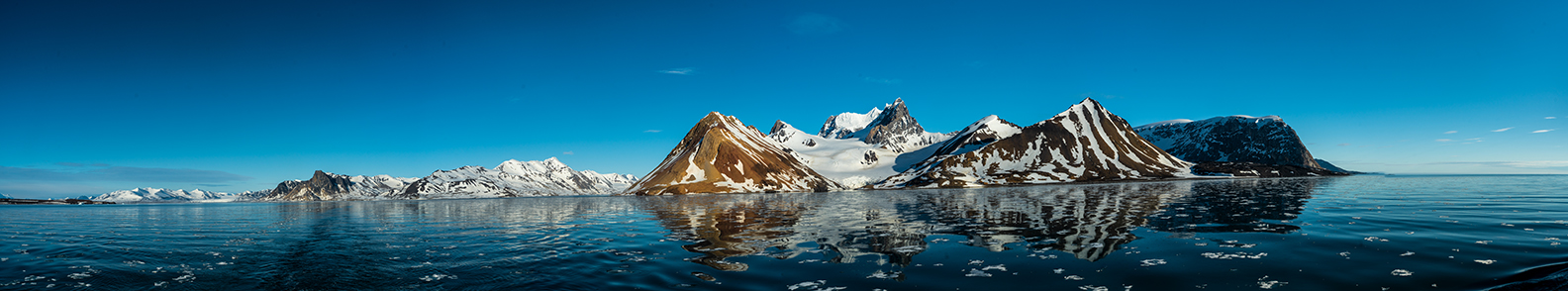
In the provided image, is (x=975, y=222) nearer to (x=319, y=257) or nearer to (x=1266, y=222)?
(x=1266, y=222)

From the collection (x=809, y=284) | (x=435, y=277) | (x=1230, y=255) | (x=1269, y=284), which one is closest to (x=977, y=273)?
(x=809, y=284)

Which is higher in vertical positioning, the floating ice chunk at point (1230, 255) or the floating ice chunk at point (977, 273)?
the floating ice chunk at point (977, 273)

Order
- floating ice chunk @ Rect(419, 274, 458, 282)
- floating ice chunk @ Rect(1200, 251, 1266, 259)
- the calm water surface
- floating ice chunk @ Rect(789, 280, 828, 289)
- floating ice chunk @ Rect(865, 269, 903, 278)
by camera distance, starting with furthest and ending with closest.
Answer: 1. floating ice chunk @ Rect(1200, 251, 1266, 259)
2. floating ice chunk @ Rect(419, 274, 458, 282)
3. floating ice chunk @ Rect(865, 269, 903, 278)
4. the calm water surface
5. floating ice chunk @ Rect(789, 280, 828, 289)

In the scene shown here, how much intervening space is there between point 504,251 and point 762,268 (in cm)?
1537

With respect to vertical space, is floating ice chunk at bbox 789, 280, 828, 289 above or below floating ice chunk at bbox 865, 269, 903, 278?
above

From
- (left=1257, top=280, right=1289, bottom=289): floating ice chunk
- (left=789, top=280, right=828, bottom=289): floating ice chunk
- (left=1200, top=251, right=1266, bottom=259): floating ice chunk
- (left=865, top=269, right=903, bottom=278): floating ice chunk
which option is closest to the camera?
(left=1257, top=280, right=1289, bottom=289): floating ice chunk

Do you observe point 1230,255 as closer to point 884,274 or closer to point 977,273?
point 977,273

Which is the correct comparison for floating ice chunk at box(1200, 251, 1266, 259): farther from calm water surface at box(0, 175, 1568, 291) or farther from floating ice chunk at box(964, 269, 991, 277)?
floating ice chunk at box(964, 269, 991, 277)

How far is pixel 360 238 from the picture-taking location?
4216 centimetres

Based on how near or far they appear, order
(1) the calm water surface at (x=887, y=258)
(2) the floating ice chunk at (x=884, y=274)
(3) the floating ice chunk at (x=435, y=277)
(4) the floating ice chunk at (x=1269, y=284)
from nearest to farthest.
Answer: (4) the floating ice chunk at (x=1269, y=284)
(1) the calm water surface at (x=887, y=258)
(2) the floating ice chunk at (x=884, y=274)
(3) the floating ice chunk at (x=435, y=277)

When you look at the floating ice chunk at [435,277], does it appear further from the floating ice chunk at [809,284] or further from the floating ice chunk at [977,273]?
the floating ice chunk at [977,273]

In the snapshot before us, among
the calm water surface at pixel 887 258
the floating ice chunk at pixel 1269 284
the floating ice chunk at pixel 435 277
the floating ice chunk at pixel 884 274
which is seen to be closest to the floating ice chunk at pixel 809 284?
the calm water surface at pixel 887 258

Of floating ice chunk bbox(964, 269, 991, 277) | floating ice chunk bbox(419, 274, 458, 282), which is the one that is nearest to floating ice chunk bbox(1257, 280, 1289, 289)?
floating ice chunk bbox(964, 269, 991, 277)

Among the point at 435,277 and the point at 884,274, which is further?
the point at 435,277
